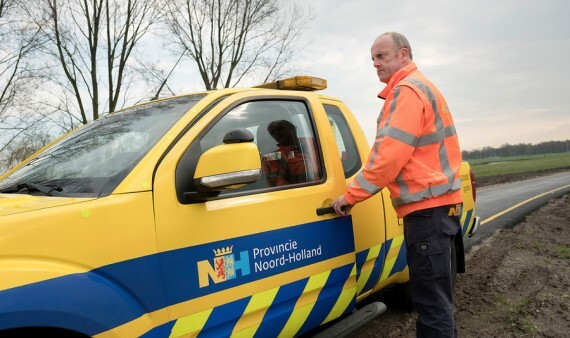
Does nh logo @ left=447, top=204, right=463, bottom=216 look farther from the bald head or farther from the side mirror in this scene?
the side mirror

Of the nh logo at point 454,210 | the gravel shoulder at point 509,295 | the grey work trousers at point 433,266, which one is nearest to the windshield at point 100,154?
the grey work trousers at point 433,266

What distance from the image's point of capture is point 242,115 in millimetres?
2557

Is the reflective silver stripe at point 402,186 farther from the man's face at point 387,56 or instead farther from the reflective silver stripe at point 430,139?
the man's face at point 387,56

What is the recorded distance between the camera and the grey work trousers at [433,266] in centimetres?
255

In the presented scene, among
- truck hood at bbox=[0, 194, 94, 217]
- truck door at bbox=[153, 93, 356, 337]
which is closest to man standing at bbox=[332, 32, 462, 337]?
truck door at bbox=[153, 93, 356, 337]

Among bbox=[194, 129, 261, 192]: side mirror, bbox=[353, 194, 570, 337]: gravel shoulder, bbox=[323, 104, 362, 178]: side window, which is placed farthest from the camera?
bbox=[353, 194, 570, 337]: gravel shoulder

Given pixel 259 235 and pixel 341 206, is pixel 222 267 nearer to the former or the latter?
pixel 259 235

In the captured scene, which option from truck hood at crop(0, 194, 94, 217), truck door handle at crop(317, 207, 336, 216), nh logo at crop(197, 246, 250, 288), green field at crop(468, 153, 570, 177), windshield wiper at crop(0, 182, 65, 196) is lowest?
green field at crop(468, 153, 570, 177)

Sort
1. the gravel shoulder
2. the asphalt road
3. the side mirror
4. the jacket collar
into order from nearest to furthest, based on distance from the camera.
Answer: the side mirror < the jacket collar < the gravel shoulder < the asphalt road

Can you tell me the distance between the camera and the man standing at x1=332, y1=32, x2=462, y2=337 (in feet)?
8.20

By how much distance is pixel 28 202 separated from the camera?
6.00 feet

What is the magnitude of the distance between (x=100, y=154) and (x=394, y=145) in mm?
1538

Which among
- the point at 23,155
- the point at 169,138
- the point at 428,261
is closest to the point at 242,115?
the point at 169,138

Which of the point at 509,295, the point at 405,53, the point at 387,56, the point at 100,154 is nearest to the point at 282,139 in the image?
the point at 387,56
